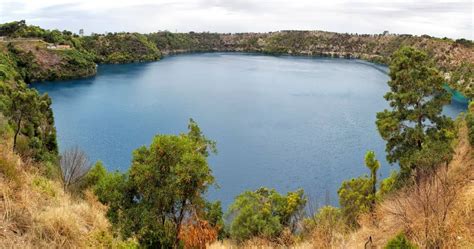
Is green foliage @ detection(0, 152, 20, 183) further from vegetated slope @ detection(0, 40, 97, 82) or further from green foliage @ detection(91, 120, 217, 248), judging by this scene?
vegetated slope @ detection(0, 40, 97, 82)

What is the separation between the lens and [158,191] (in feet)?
40.4

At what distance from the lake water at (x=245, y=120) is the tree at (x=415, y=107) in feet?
16.2

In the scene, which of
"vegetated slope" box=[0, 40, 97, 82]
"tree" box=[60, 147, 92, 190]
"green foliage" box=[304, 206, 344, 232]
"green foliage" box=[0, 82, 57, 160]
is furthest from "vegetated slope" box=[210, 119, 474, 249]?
"vegetated slope" box=[0, 40, 97, 82]

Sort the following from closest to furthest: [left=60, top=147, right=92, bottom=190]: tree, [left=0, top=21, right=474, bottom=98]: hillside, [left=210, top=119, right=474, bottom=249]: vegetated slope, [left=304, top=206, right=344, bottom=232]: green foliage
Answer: [left=210, top=119, right=474, bottom=249]: vegetated slope
[left=304, top=206, right=344, bottom=232]: green foliage
[left=60, top=147, right=92, bottom=190]: tree
[left=0, top=21, right=474, bottom=98]: hillside

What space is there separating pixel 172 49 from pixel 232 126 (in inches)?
5436

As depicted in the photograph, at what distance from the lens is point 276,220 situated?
22.4 meters

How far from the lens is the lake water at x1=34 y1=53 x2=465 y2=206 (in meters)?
39.0

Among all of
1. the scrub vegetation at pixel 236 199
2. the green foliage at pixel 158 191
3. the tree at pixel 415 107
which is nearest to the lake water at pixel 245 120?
the scrub vegetation at pixel 236 199

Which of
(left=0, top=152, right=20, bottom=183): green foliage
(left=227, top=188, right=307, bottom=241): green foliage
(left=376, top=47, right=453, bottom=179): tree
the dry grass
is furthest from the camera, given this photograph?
(left=227, top=188, right=307, bottom=241): green foliage

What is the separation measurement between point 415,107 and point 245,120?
3863 centimetres

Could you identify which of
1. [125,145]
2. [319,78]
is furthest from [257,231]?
[319,78]

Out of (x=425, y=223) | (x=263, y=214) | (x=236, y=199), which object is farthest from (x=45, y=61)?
(x=425, y=223)

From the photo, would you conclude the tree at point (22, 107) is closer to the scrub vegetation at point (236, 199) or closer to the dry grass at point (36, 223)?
the scrub vegetation at point (236, 199)

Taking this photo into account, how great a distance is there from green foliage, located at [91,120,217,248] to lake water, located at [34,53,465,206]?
4.28 m
